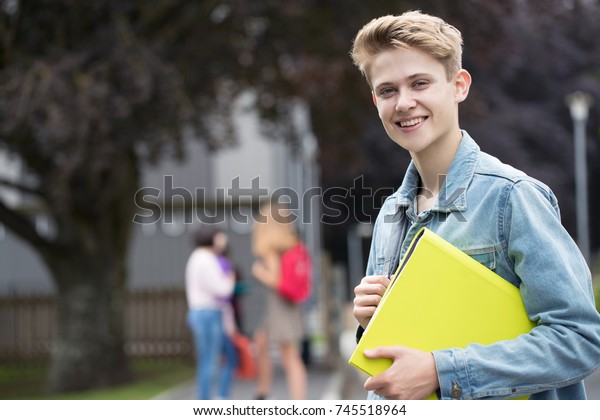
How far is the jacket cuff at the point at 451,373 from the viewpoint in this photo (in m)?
1.94

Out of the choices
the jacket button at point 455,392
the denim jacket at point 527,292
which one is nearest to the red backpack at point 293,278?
the denim jacket at point 527,292

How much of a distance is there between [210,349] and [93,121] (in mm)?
2873

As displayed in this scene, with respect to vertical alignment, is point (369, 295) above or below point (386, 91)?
below

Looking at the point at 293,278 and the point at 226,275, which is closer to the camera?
the point at 293,278

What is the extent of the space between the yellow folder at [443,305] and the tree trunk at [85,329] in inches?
476

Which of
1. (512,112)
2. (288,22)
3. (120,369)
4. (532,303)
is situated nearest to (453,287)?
(532,303)

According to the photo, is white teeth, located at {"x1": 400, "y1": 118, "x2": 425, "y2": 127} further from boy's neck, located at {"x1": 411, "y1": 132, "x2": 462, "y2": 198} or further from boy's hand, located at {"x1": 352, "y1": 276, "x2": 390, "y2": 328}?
boy's hand, located at {"x1": 352, "y1": 276, "x2": 390, "y2": 328}

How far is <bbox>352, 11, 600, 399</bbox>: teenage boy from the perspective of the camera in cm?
191

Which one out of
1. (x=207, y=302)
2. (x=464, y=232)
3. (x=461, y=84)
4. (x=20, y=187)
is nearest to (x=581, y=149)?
(x=20, y=187)

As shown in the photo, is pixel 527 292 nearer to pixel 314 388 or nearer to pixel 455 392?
pixel 455 392

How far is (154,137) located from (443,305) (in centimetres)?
996

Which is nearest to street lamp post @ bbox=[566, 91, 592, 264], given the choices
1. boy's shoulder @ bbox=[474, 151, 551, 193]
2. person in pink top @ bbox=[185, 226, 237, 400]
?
person in pink top @ bbox=[185, 226, 237, 400]

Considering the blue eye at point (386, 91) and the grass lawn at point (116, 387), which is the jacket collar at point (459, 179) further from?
the grass lawn at point (116, 387)

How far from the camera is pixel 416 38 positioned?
2107 mm
